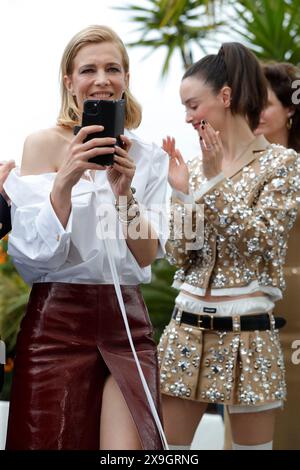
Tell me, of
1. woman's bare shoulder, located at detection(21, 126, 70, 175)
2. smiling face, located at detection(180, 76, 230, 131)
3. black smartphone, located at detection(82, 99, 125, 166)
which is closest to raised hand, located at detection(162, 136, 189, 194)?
smiling face, located at detection(180, 76, 230, 131)

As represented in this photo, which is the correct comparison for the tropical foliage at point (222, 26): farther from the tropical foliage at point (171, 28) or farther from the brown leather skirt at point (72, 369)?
the brown leather skirt at point (72, 369)

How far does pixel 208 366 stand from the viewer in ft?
10.5

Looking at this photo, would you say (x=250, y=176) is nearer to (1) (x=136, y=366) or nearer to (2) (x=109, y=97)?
(2) (x=109, y=97)

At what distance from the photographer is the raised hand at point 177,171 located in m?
3.24

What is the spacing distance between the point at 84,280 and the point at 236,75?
1.28 metres

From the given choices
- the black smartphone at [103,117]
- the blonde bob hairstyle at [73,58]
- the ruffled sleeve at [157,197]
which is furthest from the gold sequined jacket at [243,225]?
the black smartphone at [103,117]

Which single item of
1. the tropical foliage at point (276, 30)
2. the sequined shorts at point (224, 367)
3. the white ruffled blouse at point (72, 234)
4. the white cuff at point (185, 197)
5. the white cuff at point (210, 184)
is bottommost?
the sequined shorts at point (224, 367)

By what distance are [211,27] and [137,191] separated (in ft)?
17.5

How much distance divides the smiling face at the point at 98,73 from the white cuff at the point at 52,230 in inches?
15.1

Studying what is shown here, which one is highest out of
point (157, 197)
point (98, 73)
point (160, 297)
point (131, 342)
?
point (98, 73)

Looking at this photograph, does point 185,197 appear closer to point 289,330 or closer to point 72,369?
point 289,330

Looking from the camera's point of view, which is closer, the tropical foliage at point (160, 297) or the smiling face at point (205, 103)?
the smiling face at point (205, 103)

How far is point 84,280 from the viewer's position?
97.3 inches

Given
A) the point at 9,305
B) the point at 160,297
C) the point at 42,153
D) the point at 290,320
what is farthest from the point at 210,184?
the point at 9,305
